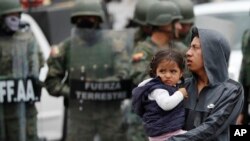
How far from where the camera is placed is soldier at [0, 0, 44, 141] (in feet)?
30.3

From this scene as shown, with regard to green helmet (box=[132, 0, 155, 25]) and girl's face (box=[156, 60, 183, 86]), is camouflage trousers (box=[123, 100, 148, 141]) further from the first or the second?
girl's face (box=[156, 60, 183, 86])

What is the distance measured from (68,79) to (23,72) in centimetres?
46

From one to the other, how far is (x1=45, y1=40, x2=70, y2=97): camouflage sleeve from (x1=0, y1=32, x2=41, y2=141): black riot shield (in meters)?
0.17

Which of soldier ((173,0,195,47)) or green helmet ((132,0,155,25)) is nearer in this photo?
soldier ((173,0,195,47))

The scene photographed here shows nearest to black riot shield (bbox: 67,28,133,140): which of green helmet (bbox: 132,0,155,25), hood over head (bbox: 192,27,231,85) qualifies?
green helmet (bbox: 132,0,155,25)

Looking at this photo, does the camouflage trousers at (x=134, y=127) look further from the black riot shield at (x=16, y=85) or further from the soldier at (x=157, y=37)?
the black riot shield at (x=16, y=85)

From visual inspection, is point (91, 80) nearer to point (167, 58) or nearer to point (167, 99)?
point (167, 58)

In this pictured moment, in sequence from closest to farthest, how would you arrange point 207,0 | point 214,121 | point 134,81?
point 214,121 → point 134,81 → point 207,0

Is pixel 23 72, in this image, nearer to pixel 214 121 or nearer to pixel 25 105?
pixel 25 105

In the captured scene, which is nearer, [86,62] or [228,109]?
[228,109]

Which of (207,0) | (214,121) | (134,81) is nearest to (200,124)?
(214,121)

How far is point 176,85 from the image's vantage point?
20.5 ft

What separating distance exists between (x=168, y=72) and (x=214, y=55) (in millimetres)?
342

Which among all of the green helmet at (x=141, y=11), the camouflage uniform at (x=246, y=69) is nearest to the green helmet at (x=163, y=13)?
the green helmet at (x=141, y=11)
